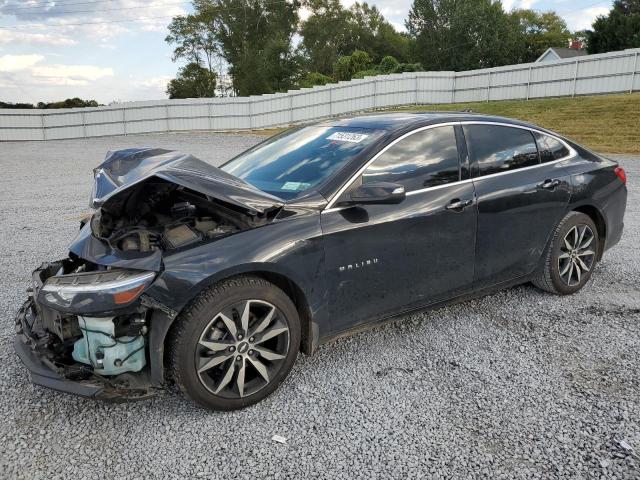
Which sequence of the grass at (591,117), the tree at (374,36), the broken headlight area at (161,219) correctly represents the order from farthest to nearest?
the tree at (374,36), the grass at (591,117), the broken headlight area at (161,219)

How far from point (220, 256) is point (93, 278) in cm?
66

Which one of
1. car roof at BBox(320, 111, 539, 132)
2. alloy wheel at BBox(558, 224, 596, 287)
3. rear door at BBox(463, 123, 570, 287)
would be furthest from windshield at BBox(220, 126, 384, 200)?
alloy wheel at BBox(558, 224, 596, 287)

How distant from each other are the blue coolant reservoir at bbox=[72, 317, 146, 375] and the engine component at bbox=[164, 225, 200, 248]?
49 cm

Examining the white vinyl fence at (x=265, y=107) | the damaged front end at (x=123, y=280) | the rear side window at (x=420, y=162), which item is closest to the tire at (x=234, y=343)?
the damaged front end at (x=123, y=280)

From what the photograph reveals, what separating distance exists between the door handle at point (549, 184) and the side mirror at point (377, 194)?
1.59 m

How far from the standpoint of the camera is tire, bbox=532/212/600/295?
4.27m

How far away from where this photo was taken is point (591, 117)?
65.1 feet

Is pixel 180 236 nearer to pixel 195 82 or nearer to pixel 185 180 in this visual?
pixel 185 180

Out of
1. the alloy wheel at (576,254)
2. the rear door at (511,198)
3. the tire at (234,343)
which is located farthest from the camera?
the alloy wheel at (576,254)

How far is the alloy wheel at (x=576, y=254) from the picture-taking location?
14.3 feet

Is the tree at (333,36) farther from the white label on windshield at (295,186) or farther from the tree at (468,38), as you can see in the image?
the white label on windshield at (295,186)

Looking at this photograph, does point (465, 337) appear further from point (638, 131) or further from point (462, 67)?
point (462, 67)

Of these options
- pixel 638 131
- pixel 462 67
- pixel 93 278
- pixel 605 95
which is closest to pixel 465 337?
pixel 93 278

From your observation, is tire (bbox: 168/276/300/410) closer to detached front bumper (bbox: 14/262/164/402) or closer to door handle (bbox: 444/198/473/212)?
detached front bumper (bbox: 14/262/164/402)
